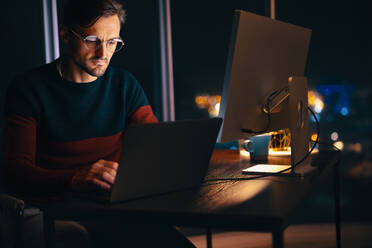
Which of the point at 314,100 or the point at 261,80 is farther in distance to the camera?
the point at 314,100

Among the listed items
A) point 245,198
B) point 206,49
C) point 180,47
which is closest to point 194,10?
point 206,49

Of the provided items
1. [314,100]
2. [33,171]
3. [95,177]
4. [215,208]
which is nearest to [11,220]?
[33,171]

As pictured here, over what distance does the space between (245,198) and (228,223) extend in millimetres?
160

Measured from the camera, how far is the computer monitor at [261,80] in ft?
3.83

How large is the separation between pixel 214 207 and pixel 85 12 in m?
0.93

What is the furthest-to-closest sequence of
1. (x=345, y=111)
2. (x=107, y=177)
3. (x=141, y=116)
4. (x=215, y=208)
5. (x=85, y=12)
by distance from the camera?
(x=345, y=111) < (x=141, y=116) < (x=85, y=12) < (x=107, y=177) < (x=215, y=208)

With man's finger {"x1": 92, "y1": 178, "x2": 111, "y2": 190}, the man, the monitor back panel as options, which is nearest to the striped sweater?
the man

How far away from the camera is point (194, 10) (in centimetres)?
462

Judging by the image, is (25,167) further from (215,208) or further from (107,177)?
(215,208)

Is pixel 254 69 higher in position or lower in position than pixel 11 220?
higher

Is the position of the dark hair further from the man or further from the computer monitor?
the computer monitor

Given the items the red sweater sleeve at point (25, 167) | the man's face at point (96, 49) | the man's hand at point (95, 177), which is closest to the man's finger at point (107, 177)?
the man's hand at point (95, 177)

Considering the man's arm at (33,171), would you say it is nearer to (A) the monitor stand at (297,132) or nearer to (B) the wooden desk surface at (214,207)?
(B) the wooden desk surface at (214,207)

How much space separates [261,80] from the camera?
1296 millimetres
